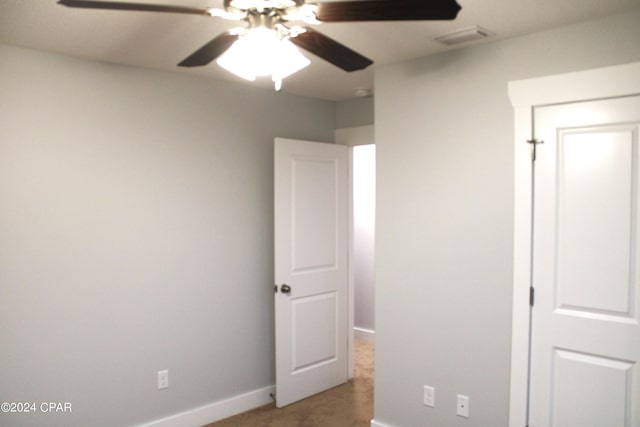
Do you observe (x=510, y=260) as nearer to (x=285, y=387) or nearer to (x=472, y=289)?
(x=472, y=289)

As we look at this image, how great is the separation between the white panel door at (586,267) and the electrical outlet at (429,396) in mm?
536

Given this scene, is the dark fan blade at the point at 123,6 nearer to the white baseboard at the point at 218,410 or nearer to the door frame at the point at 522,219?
the door frame at the point at 522,219

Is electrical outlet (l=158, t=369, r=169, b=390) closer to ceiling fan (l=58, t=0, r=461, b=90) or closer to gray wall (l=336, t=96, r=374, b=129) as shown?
ceiling fan (l=58, t=0, r=461, b=90)

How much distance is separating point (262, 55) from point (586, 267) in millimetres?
1811

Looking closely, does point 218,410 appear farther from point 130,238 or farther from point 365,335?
point 365,335

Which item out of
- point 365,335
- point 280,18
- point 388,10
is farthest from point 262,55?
point 365,335

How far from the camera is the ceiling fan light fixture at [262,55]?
1.48 metres

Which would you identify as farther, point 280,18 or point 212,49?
point 212,49

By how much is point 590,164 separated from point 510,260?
1.95ft

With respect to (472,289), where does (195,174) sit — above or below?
above

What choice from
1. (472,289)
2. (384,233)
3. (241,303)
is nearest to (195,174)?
(241,303)

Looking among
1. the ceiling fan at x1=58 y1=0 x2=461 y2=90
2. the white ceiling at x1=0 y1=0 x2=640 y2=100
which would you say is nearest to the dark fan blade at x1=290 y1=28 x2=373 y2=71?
the ceiling fan at x1=58 y1=0 x2=461 y2=90

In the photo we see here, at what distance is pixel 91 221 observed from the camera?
A: 2754 mm

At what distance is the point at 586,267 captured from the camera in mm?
2266
